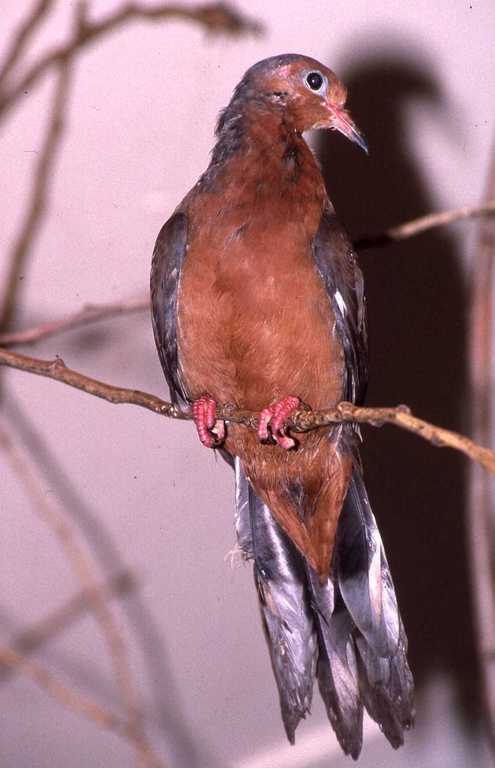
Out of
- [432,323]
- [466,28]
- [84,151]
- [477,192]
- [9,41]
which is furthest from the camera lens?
[432,323]

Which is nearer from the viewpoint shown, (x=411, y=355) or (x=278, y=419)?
(x=278, y=419)

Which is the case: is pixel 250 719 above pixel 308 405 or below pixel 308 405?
below

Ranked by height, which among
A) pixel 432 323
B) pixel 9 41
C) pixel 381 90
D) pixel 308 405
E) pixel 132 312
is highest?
pixel 9 41

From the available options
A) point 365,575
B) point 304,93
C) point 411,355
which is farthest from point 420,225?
point 411,355

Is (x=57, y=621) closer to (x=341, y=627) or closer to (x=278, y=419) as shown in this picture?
(x=341, y=627)

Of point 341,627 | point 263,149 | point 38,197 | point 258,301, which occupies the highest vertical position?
point 38,197

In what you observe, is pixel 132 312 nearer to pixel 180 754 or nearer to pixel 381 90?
pixel 381 90

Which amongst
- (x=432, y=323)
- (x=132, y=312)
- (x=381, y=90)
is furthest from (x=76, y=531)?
(x=381, y=90)
